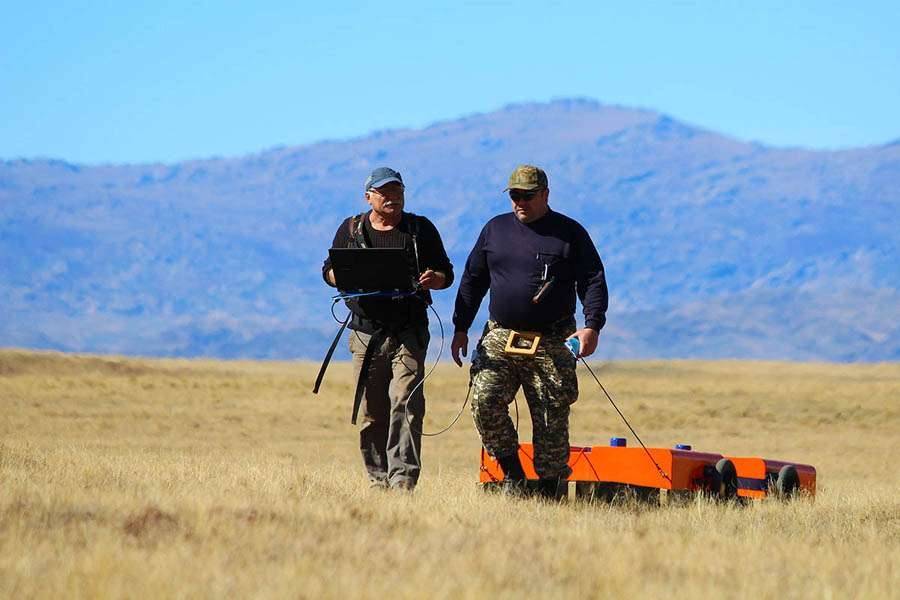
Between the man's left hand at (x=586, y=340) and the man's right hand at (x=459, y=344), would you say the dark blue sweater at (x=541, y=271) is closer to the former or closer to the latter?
the man's left hand at (x=586, y=340)

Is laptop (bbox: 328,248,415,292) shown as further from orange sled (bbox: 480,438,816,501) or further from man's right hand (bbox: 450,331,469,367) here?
orange sled (bbox: 480,438,816,501)

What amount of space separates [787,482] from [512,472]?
2609 millimetres

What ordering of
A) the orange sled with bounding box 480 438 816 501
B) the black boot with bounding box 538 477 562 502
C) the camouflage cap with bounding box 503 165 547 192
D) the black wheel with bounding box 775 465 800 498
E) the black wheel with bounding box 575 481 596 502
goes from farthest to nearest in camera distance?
1. the black wheel with bounding box 775 465 800 498
2. the black wheel with bounding box 575 481 596 502
3. the orange sled with bounding box 480 438 816 501
4. the black boot with bounding box 538 477 562 502
5. the camouflage cap with bounding box 503 165 547 192

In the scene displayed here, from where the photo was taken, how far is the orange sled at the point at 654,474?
11.3m

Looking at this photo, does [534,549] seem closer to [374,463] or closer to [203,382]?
[374,463]

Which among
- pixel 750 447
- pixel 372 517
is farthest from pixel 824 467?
pixel 372 517

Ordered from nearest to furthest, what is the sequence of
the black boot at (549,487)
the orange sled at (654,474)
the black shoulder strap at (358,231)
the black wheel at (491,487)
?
the black boot at (549,487)
the black shoulder strap at (358,231)
the black wheel at (491,487)
the orange sled at (654,474)

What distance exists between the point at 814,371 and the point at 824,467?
44025 millimetres

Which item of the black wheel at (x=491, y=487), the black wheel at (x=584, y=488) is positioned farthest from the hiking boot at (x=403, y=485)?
the black wheel at (x=584, y=488)

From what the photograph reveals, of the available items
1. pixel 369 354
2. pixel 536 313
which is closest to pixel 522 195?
pixel 536 313

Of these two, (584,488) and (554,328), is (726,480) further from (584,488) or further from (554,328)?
(554,328)

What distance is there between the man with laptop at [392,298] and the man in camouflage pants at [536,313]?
1.03ft

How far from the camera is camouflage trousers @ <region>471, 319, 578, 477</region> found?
1055 centimetres

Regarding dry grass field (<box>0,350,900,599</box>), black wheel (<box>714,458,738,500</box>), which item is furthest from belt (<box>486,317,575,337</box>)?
black wheel (<box>714,458,738,500</box>)
